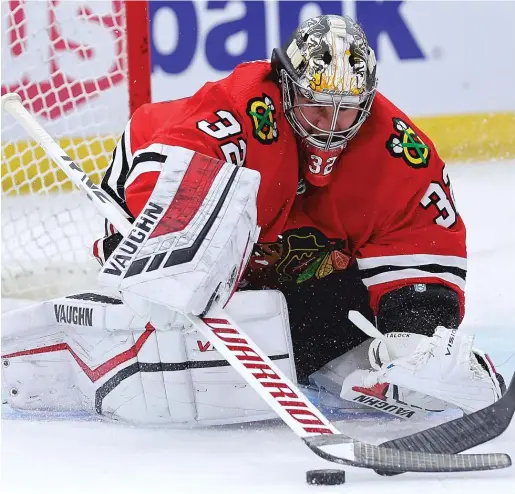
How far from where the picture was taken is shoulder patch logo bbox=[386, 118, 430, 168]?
2.60 m

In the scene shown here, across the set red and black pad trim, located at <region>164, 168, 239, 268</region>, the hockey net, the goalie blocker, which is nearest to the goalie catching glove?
red and black pad trim, located at <region>164, 168, 239, 268</region>

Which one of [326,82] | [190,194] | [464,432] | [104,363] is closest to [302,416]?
[464,432]

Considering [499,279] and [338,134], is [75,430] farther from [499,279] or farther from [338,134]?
[499,279]

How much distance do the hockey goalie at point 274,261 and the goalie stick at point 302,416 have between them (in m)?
0.06

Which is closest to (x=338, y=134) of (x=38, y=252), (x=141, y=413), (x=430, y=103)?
(x=141, y=413)

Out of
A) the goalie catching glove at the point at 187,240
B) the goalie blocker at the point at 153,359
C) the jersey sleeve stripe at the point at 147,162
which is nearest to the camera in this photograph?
the goalie catching glove at the point at 187,240

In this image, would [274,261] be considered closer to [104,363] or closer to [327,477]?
[104,363]

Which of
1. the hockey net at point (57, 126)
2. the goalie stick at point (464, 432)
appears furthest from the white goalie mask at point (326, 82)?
the hockey net at point (57, 126)

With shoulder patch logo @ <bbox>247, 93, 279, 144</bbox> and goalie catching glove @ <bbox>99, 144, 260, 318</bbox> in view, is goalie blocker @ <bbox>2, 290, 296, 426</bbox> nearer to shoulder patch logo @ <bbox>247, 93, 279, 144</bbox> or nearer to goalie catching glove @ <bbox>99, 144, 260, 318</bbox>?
goalie catching glove @ <bbox>99, 144, 260, 318</bbox>

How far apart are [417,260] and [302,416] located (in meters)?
0.66

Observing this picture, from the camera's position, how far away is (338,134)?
2.45m

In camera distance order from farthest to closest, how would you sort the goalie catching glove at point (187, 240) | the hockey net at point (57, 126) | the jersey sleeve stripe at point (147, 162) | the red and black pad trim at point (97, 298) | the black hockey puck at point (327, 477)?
the hockey net at point (57, 126) < the red and black pad trim at point (97, 298) < the jersey sleeve stripe at point (147, 162) < the goalie catching glove at point (187, 240) < the black hockey puck at point (327, 477)

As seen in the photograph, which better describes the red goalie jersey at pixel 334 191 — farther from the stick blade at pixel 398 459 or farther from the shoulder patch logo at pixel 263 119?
the stick blade at pixel 398 459

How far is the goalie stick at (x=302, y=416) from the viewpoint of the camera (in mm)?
1940
